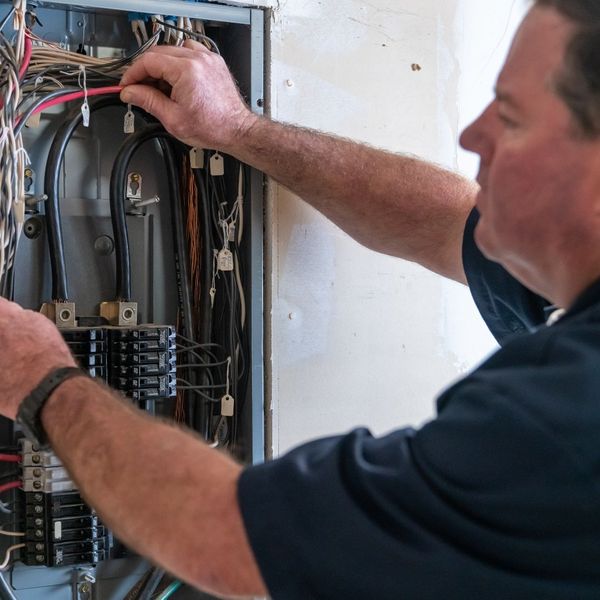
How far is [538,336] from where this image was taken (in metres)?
0.86

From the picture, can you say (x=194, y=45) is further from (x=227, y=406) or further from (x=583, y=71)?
(x=583, y=71)

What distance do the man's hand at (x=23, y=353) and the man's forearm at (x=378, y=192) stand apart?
0.49 meters

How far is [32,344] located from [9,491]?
1.35 feet

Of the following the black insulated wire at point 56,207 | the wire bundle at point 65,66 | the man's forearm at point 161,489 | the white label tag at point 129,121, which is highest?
the wire bundle at point 65,66

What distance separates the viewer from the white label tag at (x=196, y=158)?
57.6 inches

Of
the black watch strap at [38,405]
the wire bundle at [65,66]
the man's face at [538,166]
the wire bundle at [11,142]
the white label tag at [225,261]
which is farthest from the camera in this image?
the white label tag at [225,261]

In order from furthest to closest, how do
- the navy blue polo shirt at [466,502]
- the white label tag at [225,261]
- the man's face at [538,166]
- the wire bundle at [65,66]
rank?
the white label tag at [225,261], the wire bundle at [65,66], the man's face at [538,166], the navy blue polo shirt at [466,502]

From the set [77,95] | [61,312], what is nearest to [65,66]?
[77,95]

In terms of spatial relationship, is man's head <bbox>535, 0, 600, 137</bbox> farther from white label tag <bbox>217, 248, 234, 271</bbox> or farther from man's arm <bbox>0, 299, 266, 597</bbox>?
white label tag <bbox>217, 248, 234, 271</bbox>

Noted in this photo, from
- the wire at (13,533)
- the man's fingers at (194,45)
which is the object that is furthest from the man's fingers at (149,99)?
the wire at (13,533)

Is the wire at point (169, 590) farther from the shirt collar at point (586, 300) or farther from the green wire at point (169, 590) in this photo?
the shirt collar at point (586, 300)

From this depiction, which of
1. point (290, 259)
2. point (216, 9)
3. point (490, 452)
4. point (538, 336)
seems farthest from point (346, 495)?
point (216, 9)

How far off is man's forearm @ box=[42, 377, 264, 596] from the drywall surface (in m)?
0.51

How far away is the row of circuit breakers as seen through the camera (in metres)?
1.31
